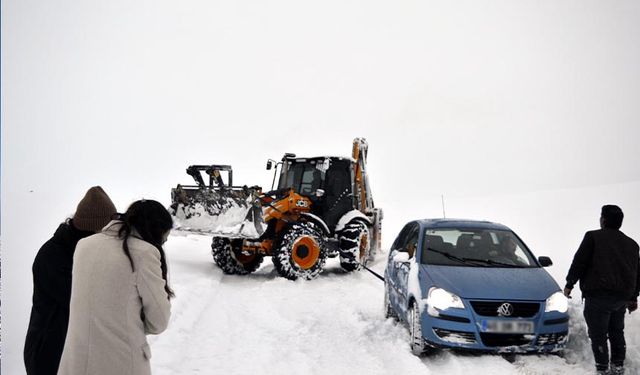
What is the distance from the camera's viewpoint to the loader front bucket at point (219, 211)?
10445 mm

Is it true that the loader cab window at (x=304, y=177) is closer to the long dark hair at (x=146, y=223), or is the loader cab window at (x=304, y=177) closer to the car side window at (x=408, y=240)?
the car side window at (x=408, y=240)

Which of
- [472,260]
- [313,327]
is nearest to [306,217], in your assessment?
[313,327]

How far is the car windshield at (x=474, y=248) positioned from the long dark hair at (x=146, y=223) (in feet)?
13.9

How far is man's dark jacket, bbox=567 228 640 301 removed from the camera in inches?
191

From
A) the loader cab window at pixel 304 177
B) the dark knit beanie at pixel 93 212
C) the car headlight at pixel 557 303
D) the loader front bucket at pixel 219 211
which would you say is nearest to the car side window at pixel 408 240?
the car headlight at pixel 557 303

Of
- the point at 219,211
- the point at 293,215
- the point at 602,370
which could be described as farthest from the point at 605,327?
the point at 219,211

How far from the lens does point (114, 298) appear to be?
7.64ft

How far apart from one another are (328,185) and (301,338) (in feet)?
19.7

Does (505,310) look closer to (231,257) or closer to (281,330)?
(281,330)

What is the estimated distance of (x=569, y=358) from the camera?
5492mm

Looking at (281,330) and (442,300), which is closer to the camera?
(442,300)

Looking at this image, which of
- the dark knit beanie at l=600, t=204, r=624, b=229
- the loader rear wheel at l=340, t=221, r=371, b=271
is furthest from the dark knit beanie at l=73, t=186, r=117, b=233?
the loader rear wheel at l=340, t=221, r=371, b=271

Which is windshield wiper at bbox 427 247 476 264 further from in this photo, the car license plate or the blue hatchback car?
the car license plate

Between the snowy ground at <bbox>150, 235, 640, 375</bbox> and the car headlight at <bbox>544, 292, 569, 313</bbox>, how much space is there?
519 millimetres
